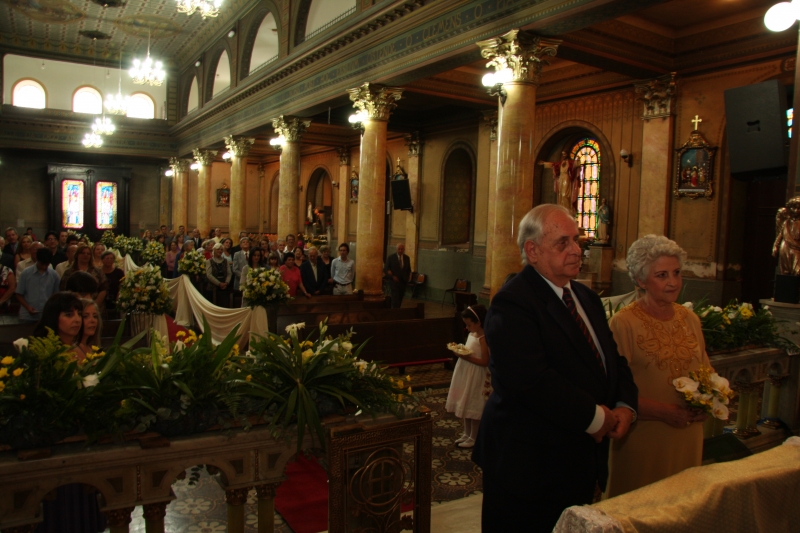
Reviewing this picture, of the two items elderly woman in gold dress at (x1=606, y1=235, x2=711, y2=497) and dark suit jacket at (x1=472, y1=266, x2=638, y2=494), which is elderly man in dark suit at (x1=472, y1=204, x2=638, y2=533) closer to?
dark suit jacket at (x1=472, y1=266, x2=638, y2=494)

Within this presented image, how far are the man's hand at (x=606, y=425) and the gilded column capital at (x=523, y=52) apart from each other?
23.2 feet

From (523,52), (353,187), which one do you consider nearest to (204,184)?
(353,187)

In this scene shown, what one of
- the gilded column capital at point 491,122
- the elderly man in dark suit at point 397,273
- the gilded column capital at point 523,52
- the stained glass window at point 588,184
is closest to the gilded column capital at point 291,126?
the gilded column capital at point 491,122

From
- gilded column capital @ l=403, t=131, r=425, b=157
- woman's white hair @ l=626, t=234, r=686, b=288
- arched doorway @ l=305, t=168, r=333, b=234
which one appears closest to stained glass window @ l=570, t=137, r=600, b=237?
gilded column capital @ l=403, t=131, r=425, b=157

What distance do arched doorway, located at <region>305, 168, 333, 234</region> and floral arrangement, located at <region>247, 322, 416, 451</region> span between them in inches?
828

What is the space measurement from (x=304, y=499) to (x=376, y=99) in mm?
9221

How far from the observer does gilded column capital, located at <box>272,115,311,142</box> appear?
16.0 meters

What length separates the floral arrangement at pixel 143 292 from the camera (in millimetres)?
7641

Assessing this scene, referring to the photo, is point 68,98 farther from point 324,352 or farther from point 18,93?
point 324,352

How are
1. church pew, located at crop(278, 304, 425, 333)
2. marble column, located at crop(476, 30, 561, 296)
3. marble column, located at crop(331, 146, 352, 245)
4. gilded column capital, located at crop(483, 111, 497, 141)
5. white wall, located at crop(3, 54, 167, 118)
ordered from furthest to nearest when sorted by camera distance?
1. white wall, located at crop(3, 54, 167, 118)
2. marble column, located at crop(331, 146, 352, 245)
3. gilded column capital, located at crop(483, 111, 497, 141)
4. marble column, located at crop(476, 30, 561, 296)
5. church pew, located at crop(278, 304, 425, 333)

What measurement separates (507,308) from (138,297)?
21.3 ft

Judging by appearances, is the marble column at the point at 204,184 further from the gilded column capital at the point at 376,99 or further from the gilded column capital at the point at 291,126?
the gilded column capital at the point at 376,99

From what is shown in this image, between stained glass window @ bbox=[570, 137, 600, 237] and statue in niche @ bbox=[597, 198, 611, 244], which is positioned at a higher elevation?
stained glass window @ bbox=[570, 137, 600, 237]

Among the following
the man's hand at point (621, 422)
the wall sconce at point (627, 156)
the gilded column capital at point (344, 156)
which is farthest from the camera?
the gilded column capital at point (344, 156)
